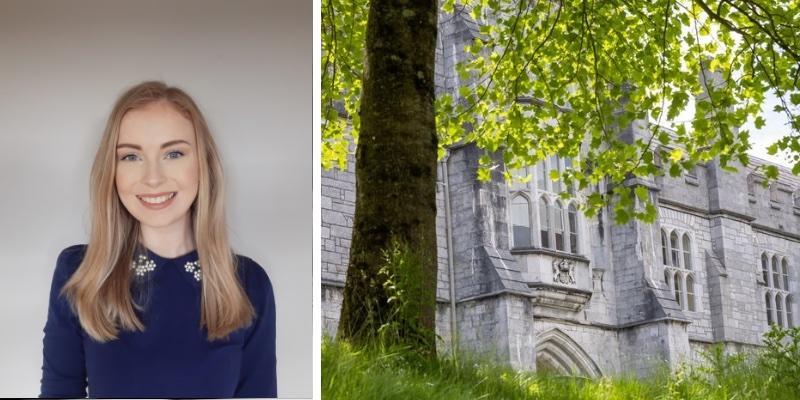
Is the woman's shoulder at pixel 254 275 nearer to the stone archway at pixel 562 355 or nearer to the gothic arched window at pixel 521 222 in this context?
the stone archway at pixel 562 355

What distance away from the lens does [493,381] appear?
404cm

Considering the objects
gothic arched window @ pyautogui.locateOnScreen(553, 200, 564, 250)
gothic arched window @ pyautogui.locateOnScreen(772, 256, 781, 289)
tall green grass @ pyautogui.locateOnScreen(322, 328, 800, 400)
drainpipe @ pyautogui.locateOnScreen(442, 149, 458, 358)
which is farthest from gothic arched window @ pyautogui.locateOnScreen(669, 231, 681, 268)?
tall green grass @ pyautogui.locateOnScreen(322, 328, 800, 400)

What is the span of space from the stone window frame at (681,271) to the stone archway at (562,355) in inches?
117

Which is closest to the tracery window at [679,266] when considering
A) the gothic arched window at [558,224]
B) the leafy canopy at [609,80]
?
the gothic arched window at [558,224]

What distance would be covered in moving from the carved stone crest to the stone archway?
0.79 m

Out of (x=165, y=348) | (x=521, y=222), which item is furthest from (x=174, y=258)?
(x=521, y=222)

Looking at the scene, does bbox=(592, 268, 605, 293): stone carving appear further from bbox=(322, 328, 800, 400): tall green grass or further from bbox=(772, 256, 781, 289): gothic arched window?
bbox=(322, 328, 800, 400): tall green grass

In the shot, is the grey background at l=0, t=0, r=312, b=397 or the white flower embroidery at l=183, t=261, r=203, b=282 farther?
the white flower embroidery at l=183, t=261, r=203, b=282

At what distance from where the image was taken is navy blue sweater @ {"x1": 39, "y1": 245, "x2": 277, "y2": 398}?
3.34 meters

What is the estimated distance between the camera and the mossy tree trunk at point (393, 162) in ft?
14.0

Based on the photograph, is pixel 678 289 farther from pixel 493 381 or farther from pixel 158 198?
pixel 158 198

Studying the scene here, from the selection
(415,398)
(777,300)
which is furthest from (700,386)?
(777,300)

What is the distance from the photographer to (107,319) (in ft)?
11.2

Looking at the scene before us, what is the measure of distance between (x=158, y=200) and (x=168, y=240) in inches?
5.7
